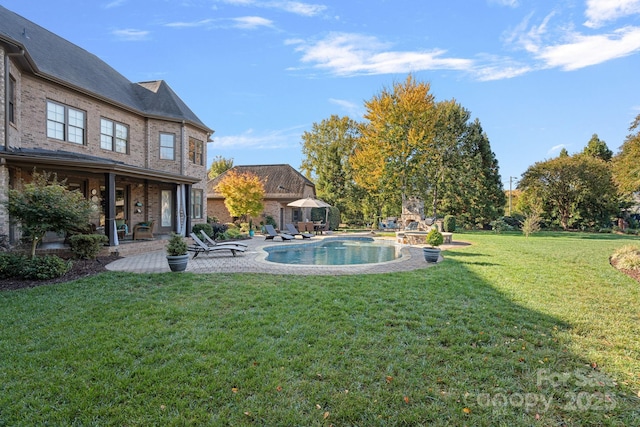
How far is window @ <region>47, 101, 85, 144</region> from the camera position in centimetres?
1236

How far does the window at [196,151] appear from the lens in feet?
60.7

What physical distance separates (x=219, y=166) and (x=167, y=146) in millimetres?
30009

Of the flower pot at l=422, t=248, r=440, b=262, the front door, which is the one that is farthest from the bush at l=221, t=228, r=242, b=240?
the flower pot at l=422, t=248, r=440, b=262

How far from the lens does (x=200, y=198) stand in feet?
64.0

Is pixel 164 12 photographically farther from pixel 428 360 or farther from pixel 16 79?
pixel 428 360

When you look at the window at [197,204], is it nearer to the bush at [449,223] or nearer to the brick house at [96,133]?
the brick house at [96,133]

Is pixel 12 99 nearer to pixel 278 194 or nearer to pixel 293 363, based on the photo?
pixel 293 363

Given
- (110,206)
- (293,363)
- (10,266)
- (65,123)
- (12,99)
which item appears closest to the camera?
(293,363)

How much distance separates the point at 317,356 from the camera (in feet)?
12.2

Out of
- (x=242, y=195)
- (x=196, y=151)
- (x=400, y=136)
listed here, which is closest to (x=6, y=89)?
(x=196, y=151)

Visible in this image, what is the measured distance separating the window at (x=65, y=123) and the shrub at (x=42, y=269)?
23.1 feet

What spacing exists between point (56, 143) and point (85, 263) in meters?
5.98

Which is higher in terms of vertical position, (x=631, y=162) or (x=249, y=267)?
(x=631, y=162)

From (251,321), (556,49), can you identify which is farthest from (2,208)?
(556,49)
